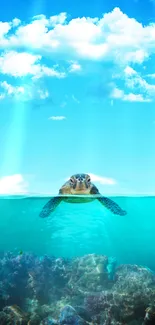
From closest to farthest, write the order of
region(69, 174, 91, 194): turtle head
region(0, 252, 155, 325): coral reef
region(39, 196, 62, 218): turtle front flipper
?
region(0, 252, 155, 325): coral reef < region(69, 174, 91, 194): turtle head < region(39, 196, 62, 218): turtle front flipper

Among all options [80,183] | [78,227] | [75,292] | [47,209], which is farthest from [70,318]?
[78,227]

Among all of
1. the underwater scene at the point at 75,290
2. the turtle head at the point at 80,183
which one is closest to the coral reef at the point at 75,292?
the underwater scene at the point at 75,290

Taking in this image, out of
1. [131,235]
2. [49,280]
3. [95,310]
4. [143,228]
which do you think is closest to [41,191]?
[49,280]

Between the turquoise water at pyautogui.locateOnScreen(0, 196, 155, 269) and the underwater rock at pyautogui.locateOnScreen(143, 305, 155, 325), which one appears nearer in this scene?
the underwater rock at pyautogui.locateOnScreen(143, 305, 155, 325)

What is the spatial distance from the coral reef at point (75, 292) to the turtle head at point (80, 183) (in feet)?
12.1

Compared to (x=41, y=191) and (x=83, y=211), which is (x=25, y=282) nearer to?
(x=41, y=191)

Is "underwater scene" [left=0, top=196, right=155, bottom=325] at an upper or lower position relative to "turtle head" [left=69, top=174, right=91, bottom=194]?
lower

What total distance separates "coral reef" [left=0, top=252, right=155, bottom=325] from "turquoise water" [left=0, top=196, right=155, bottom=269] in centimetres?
1064

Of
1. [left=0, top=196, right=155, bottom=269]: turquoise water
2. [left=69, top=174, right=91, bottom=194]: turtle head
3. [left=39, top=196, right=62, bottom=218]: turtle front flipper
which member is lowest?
[left=0, top=196, right=155, bottom=269]: turquoise water

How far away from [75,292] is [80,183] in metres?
4.79

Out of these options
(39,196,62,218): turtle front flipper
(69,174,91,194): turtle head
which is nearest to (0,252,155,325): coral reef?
(39,196,62,218): turtle front flipper

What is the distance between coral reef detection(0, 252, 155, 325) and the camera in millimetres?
8547

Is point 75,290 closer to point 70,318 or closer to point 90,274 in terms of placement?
point 90,274

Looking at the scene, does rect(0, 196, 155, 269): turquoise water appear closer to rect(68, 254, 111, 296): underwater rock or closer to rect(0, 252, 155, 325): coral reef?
rect(68, 254, 111, 296): underwater rock
